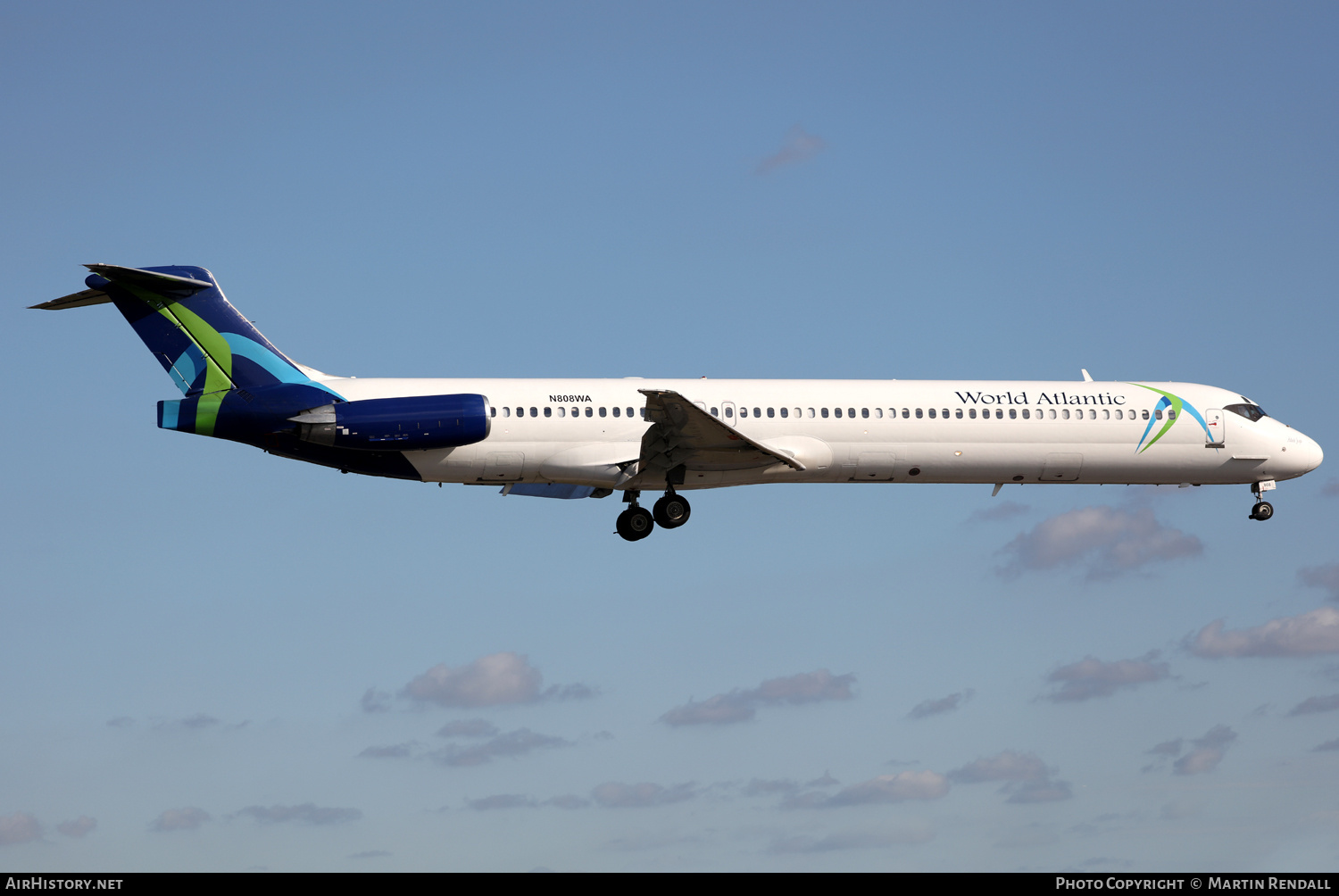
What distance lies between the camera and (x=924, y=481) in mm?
33812

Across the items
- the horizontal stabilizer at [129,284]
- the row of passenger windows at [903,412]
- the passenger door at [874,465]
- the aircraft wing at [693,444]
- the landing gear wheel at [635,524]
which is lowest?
the landing gear wheel at [635,524]

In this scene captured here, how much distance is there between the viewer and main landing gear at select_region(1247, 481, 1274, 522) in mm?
35812

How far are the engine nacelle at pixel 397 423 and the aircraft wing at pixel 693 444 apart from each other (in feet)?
11.7

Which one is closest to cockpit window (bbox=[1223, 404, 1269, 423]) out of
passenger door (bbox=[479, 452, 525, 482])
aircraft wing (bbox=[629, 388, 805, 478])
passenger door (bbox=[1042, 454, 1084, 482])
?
passenger door (bbox=[1042, 454, 1084, 482])

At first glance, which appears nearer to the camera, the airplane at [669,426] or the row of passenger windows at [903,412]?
the airplane at [669,426]

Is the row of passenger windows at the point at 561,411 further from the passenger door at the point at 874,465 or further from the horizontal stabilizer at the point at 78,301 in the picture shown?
the horizontal stabilizer at the point at 78,301

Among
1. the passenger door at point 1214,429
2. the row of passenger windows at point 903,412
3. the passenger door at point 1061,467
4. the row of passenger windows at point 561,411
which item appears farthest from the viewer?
the passenger door at point 1214,429

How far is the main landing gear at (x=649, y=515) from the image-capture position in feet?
107

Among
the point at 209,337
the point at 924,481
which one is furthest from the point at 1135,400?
the point at 209,337

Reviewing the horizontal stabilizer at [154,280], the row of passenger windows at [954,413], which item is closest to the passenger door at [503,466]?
the row of passenger windows at [954,413]

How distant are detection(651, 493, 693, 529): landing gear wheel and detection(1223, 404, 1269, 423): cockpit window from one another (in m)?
13.7

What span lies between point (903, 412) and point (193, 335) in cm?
1539

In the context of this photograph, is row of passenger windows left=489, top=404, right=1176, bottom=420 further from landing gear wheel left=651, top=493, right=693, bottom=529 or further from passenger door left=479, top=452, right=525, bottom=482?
landing gear wheel left=651, top=493, right=693, bottom=529
